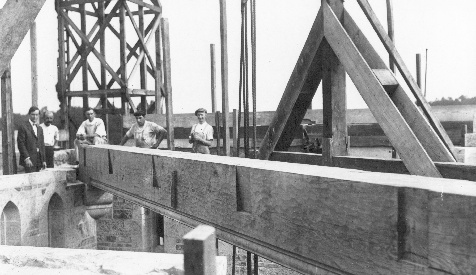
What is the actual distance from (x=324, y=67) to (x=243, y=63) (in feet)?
5.88

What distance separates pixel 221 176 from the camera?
3.32 meters

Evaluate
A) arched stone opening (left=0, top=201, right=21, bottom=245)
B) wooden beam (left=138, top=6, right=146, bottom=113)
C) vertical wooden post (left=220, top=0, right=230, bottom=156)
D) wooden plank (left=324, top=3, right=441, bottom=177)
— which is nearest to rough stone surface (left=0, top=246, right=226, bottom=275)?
wooden plank (left=324, top=3, right=441, bottom=177)

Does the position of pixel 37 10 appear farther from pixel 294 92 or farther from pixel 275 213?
pixel 294 92

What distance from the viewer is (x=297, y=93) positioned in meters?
4.23

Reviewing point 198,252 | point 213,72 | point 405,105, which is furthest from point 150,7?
point 198,252

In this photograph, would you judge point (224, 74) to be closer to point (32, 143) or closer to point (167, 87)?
point (167, 87)

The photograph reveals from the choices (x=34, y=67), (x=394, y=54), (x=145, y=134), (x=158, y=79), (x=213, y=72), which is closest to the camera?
(x=394, y=54)

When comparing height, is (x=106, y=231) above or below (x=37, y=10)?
below

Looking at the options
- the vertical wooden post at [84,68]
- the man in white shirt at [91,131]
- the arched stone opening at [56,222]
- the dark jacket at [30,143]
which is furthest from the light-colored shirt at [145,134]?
the vertical wooden post at [84,68]

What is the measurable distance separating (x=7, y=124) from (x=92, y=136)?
189cm

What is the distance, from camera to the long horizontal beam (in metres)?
1.78

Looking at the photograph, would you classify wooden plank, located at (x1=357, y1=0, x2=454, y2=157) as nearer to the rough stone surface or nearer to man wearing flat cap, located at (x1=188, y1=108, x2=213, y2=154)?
the rough stone surface

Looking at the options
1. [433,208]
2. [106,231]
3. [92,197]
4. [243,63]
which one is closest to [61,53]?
[106,231]

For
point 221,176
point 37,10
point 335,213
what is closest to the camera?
point 335,213
